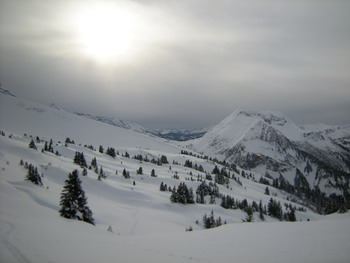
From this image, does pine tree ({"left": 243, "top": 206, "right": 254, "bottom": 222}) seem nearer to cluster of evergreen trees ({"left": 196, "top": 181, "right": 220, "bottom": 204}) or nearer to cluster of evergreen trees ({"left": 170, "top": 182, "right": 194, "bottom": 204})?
cluster of evergreen trees ({"left": 196, "top": 181, "right": 220, "bottom": 204})

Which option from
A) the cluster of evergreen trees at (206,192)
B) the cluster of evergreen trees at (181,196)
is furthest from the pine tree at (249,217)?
the cluster of evergreen trees at (181,196)

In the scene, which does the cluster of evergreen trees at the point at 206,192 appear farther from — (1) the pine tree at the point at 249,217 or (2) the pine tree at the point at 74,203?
(2) the pine tree at the point at 74,203

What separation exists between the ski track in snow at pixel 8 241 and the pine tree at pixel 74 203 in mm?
Result: 11745

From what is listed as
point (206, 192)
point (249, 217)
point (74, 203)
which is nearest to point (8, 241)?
point (74, 203)

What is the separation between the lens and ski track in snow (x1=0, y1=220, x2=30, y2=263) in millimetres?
15127

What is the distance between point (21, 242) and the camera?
17609mm

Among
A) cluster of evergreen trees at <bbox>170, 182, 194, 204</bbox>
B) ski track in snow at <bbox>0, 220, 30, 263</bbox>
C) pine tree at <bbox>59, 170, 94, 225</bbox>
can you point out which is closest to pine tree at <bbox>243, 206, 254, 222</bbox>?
cluster of evergreen trees at <bbox>170, 182, 194, 204</bbox>

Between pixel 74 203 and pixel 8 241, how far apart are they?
58.6 ft

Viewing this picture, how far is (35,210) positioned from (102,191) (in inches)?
1894

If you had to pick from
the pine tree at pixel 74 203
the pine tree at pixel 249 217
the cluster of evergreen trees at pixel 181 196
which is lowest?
the pine tree at pixel 249 217

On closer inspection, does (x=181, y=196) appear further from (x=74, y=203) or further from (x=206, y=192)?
(x=74, y=203)

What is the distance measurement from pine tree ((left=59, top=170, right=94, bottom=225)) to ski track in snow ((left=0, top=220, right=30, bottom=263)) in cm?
1175

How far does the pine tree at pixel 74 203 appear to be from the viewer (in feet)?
112

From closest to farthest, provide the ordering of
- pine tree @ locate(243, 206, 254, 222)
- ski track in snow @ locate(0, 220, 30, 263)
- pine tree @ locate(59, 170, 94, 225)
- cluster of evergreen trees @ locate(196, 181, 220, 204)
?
ski track in snow @ locate(0, 220, 30, 263)
pine tree @ locate(59, 170, 94, 225)
pine tree @ locate(243, 206, 254, 222)
cluster of evergreen trees @ locate(196, 181, 220, 204)
